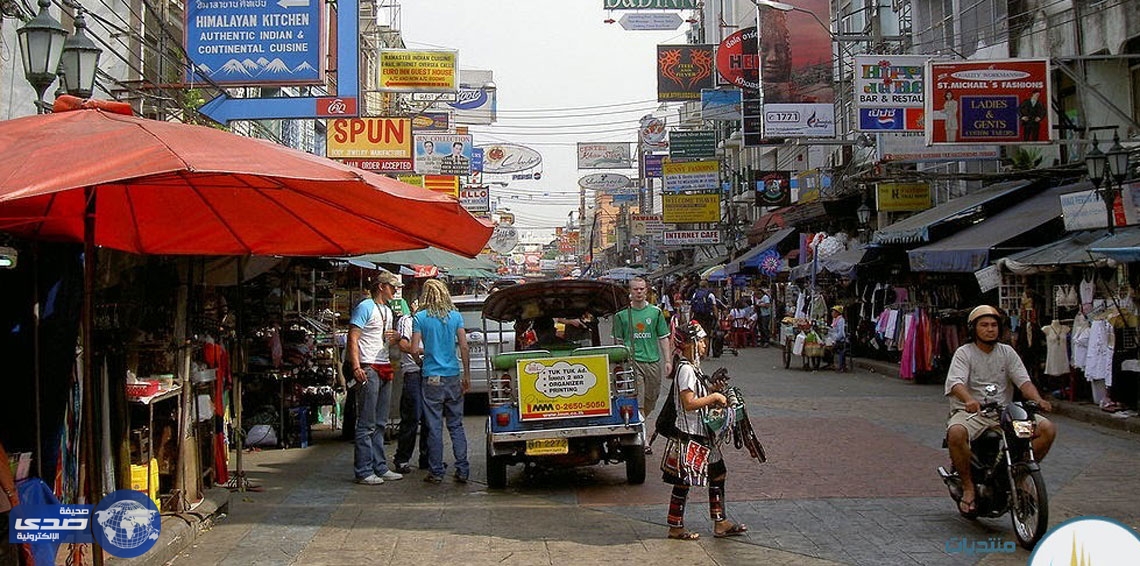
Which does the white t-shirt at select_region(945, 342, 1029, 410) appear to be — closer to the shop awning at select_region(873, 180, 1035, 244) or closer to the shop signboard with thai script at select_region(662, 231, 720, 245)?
the shop awning at select_region(873, 180, 1035, 244)

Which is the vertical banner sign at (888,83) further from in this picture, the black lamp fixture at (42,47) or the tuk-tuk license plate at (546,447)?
the black lamp fixture at (42,47)

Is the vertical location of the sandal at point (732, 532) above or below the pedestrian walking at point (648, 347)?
below

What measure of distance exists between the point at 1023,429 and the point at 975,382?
2.18 ft

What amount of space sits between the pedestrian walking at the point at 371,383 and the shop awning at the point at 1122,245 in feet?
26.6

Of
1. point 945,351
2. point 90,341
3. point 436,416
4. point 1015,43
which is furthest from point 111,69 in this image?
point 1015,43

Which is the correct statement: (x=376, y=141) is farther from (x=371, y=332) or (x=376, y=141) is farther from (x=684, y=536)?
(x=684, y=536)

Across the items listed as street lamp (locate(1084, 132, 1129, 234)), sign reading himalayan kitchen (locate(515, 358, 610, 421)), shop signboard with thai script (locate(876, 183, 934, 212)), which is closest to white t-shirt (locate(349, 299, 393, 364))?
sign reading himalayan kitchen (locate(515, 358, 610, 421))

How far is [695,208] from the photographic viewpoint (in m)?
36.1

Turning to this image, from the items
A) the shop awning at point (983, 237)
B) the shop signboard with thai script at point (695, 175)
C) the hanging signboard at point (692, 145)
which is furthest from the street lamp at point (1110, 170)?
the hanging signboard at point (692, 145)

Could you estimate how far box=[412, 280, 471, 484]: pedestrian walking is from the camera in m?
9.33

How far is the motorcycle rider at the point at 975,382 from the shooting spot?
22.9 ft

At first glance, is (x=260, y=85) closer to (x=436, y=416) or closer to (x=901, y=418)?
(x=436, y=416)

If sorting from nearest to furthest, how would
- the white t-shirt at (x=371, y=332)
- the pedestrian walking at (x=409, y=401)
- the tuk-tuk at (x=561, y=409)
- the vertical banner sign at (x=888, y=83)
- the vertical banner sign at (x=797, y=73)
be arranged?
the tuk-tuk at (x=561, y=409) → the white t-shirt at (x=371, y=332) → the pedestrian walking at (x=409, y=401) → the vertical banner sign at (x=888, y=83) → the vertical banner sign at (x=797, y=73)

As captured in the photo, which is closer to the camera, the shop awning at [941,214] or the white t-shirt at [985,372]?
the white t-shirt at [985,372]
